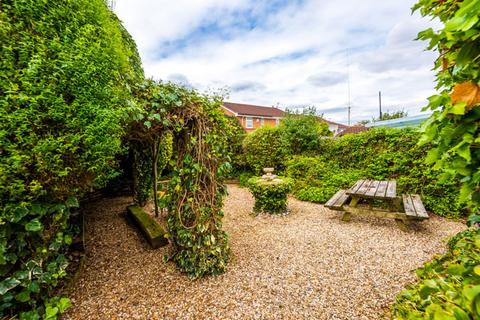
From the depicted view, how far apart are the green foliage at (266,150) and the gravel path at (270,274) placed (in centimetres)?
421

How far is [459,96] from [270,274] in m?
Answer: 2.75

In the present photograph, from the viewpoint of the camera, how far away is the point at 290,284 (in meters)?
2.52

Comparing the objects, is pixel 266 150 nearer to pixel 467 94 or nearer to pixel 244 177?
pixel 244 177

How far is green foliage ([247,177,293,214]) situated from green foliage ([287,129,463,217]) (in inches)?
64.4

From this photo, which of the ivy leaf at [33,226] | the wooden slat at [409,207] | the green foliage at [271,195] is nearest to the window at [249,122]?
the green foliage at [271,195]

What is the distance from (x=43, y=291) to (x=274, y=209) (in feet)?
14.1

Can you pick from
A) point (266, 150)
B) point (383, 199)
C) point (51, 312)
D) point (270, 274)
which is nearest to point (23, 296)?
point (51, 312)

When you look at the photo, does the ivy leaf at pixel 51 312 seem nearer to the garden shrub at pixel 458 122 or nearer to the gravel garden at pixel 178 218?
the gravel garden at pixel 178 218

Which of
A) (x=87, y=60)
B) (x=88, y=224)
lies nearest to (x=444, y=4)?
(x=87, y=60)

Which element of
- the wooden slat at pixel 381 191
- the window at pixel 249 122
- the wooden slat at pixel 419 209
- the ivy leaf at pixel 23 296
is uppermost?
the window at pixel 249 122

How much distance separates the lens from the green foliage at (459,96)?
2.11 feet

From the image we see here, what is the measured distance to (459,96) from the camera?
2.31 feet

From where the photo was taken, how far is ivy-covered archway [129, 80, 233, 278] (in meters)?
2.53

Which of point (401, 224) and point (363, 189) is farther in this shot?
point (363, 189)
